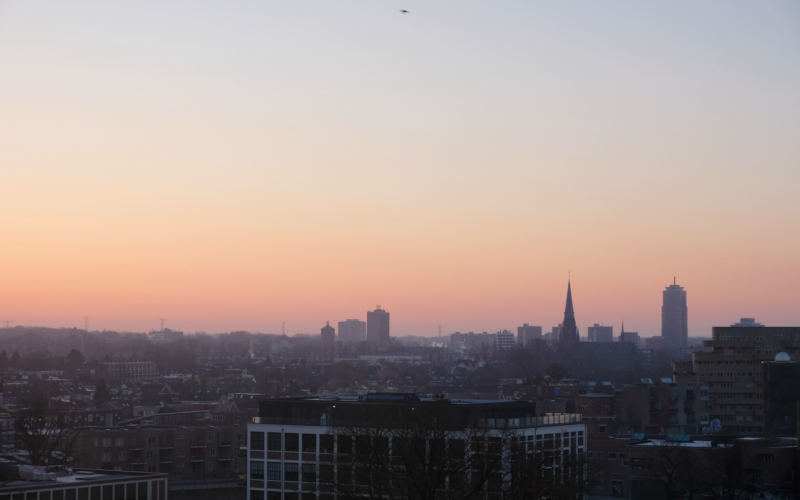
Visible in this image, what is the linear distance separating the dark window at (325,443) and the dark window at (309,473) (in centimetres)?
78

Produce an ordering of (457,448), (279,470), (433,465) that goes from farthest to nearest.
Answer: (279,470) < (457,448) < (433,465)

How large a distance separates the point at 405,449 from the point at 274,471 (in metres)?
14.7

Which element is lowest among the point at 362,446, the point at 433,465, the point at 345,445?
the point at 345,445

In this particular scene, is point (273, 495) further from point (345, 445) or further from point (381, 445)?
point (381, 445)

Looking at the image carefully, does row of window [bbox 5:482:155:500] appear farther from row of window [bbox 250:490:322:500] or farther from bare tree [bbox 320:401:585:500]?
bare tree [bbox 320:401:585:500]

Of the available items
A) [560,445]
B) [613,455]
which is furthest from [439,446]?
[613,455]

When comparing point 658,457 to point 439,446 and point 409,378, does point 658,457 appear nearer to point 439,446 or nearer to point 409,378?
point 439,446

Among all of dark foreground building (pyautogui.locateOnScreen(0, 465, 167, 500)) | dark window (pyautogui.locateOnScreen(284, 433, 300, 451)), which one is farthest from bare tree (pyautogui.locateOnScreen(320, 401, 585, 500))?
dark foreground building (pyautogui.locateOnScreen(0, 465, 167, 500))

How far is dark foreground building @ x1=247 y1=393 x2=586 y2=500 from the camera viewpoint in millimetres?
27656

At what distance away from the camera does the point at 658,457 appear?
154 ft

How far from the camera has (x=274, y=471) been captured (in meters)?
42.6

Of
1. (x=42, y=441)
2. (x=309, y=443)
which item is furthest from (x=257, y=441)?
(x=42, y=441)

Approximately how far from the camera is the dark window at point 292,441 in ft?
140

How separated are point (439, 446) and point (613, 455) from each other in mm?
24878
